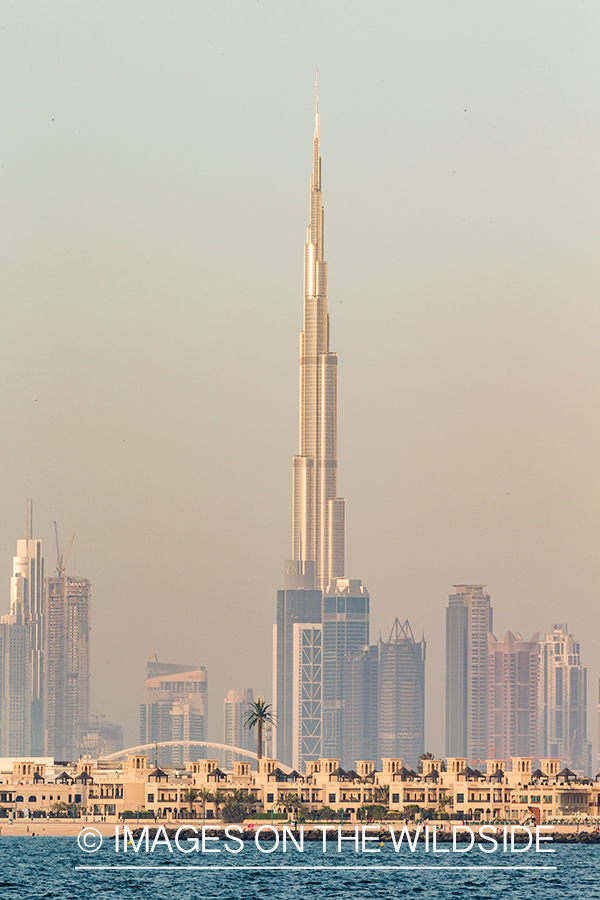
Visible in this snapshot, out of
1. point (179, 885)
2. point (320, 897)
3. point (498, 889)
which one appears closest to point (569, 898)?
point (498, 889)

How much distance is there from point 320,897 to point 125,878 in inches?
1222

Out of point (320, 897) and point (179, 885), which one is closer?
point (320, 897)

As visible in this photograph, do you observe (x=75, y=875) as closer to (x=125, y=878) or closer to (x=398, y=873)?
(x=125, y=878)

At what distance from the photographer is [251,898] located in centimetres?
16375

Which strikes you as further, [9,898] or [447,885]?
[447,885]

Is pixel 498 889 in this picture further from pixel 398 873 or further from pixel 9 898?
pixel 9 898

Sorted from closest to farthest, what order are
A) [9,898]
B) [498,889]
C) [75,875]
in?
[9,898], [498,889], [75,875]

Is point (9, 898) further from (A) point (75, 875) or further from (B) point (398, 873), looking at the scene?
(B) point (398, 873)

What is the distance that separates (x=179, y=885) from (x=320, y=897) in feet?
68.5

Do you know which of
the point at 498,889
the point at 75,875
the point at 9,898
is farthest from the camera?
the point at 75,875

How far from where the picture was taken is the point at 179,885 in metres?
179

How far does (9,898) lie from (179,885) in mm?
22674

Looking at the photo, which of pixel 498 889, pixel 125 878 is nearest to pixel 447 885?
pixel 498 889

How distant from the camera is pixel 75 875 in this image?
19225 cm
